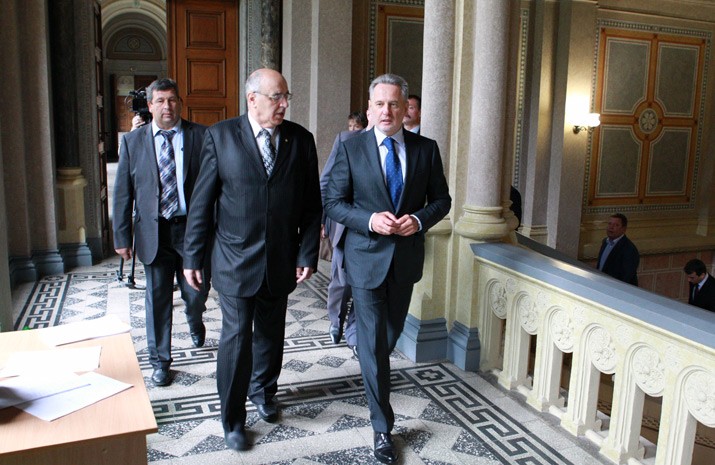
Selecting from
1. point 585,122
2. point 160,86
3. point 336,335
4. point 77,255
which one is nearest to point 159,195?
point 160,86

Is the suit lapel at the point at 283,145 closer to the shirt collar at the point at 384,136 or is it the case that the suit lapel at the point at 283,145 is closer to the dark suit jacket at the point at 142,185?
the shirt collar at the point at 384,136

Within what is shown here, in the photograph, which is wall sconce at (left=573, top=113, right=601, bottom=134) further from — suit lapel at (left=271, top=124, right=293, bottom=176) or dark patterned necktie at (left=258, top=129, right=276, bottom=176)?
dark patterned necktie at (left=258, top=129, right=276, bottom=176)

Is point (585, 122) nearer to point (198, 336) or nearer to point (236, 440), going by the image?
point (198, 336)

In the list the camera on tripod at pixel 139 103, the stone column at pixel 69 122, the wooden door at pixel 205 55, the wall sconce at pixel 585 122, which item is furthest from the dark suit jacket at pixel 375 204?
the wall sconce at pixel 585 122

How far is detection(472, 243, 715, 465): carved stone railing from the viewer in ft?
9.18

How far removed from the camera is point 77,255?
7152mm

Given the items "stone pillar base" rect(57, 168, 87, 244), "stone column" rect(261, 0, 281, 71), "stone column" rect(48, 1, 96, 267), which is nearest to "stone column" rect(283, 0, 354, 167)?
"stone column" rect(261, 0, 281, 71)

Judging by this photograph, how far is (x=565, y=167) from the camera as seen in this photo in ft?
30.5

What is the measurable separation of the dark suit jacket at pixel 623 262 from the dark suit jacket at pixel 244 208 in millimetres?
5120

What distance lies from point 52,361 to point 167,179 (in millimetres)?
1894

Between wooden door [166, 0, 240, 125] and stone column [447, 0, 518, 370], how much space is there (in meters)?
4.51

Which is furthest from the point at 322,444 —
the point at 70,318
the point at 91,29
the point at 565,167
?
the point at 565,167

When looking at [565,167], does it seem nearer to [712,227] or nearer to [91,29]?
[712,227]

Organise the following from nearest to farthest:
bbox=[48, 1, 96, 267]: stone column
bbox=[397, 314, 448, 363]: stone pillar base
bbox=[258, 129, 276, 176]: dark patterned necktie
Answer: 1. bbox=[258, 129, 276, 176]: dark patterned necktie
2. bbox=[397, 314, 448, 363]: stone pillar base
3. bbox=[48, 1, 96, 267]: stone column
